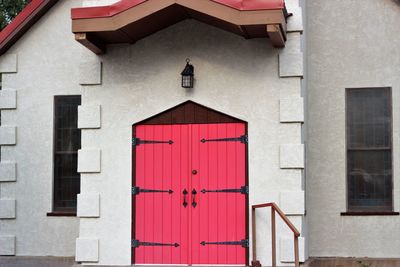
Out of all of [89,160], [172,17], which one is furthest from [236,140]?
[89,160]

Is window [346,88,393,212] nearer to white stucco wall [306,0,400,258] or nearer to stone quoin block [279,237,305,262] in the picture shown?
white stucco wall [306,0,400,258]

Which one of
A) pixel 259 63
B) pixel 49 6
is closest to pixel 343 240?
pixel 259 63

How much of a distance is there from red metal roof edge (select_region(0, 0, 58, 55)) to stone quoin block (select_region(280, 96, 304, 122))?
15.5 ft

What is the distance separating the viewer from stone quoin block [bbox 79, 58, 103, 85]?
10211 millimetres

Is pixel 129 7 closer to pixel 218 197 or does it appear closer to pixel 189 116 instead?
pixel 189 116

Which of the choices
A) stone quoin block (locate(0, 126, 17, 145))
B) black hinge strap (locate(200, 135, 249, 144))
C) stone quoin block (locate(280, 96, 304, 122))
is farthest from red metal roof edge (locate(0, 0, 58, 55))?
stone quoin block (locate(280, 96, 304, 122))

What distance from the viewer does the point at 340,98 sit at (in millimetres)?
11070

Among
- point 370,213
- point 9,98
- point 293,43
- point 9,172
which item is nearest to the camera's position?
point 293,43

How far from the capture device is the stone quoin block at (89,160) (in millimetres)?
10070

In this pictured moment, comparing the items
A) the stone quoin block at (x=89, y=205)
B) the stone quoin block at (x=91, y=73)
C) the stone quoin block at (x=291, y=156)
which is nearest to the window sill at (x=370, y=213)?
the stone quoin block at (x=291, y=156)

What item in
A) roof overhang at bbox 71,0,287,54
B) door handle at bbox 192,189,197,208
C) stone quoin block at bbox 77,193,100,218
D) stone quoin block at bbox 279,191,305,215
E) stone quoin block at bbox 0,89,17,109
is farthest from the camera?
stone quoin block at bbox 0,89,17,109

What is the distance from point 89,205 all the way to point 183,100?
2053 millimetres

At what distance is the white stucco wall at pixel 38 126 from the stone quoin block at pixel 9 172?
0.06 meters

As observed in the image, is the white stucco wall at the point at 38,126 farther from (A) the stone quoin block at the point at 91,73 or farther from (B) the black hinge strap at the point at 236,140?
(B) the black hinge strap at the point at 236,140
